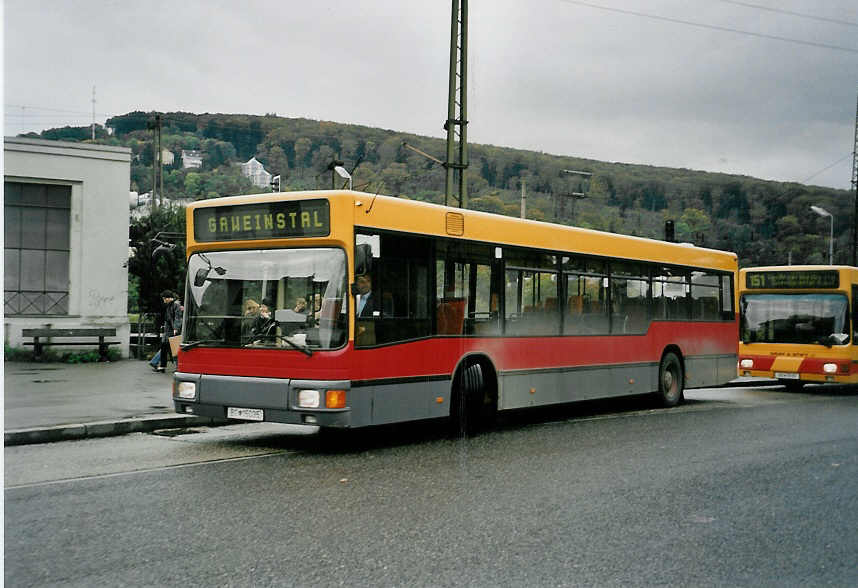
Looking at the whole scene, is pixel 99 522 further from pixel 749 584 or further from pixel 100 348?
pixel 100 348

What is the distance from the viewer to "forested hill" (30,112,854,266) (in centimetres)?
4344

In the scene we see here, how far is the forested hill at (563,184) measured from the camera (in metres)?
43.4

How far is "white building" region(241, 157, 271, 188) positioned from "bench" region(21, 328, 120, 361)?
76.1 ft

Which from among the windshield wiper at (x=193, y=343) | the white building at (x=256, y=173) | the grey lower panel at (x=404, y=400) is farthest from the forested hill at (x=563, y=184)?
the windshield wiper at (x=193, y=343)

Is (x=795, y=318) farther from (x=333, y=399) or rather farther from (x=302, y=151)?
(x=302, y=151)

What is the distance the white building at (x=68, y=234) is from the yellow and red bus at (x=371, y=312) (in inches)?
543

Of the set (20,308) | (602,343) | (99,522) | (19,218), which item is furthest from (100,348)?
(99,522)

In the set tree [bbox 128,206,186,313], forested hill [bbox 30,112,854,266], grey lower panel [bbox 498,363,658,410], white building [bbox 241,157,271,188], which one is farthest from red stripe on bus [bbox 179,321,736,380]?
white building [bbox 241,157,271,188]

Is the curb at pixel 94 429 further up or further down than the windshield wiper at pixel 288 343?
further down

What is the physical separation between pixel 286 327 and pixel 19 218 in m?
16.8

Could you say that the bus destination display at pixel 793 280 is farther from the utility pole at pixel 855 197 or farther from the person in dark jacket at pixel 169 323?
the utility pole at pixel 855 197

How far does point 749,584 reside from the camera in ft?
17.2

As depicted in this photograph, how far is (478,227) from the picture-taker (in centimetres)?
1172

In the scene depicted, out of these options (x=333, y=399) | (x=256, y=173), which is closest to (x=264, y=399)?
(x=333, y=399)
